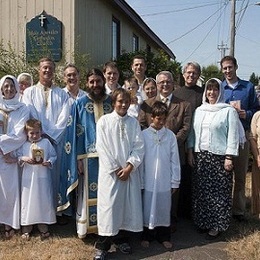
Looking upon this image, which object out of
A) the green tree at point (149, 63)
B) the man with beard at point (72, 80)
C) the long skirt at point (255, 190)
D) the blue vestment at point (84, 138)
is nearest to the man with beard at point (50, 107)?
the man with beard at point (72, 80)

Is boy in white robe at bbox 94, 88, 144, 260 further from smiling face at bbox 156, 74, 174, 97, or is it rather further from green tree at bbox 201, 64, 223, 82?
green tree at bbox 201, 64, 223, 82

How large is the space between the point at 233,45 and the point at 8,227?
1522cm

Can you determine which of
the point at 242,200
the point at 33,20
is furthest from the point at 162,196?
the point at 33,20

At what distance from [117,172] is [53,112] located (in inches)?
54.0

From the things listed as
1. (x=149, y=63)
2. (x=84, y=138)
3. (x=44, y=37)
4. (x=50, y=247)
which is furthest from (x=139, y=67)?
(x=149, y=63)

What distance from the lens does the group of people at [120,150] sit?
4516 mm

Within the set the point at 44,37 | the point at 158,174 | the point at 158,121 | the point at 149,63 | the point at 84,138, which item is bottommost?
the point at 158,174

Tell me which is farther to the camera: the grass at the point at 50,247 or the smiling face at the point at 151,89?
the smiling face at the point at 151,89

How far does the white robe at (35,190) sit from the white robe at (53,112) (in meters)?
0.25

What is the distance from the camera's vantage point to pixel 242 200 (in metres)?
5.77

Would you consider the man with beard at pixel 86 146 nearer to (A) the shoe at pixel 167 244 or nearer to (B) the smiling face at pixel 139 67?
(A) the shoe at pixel 167 244

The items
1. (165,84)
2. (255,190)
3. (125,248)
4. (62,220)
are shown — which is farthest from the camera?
(255,190)

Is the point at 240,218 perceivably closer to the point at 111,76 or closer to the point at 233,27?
the point at 111,76

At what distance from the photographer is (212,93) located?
16.2 feet
